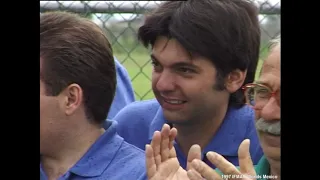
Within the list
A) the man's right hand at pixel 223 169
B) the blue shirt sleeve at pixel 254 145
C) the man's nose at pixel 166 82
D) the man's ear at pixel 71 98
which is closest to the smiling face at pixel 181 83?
the man's nose at pixel 166 82

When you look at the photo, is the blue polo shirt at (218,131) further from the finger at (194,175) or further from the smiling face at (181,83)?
the finger at (194,175)

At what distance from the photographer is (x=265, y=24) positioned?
261 centimetres

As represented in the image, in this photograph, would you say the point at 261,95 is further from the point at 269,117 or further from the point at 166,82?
the point at 166,82

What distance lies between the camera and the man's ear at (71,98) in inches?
53.7

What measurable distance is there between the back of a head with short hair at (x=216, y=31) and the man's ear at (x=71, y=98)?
0.27m

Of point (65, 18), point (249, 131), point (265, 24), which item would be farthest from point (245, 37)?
point (265, 24)

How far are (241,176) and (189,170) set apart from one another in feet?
0.32

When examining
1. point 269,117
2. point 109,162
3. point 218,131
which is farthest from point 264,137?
point 218,131

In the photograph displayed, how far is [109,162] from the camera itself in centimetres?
135

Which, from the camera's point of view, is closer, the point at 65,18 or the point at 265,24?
the point at 65,18
